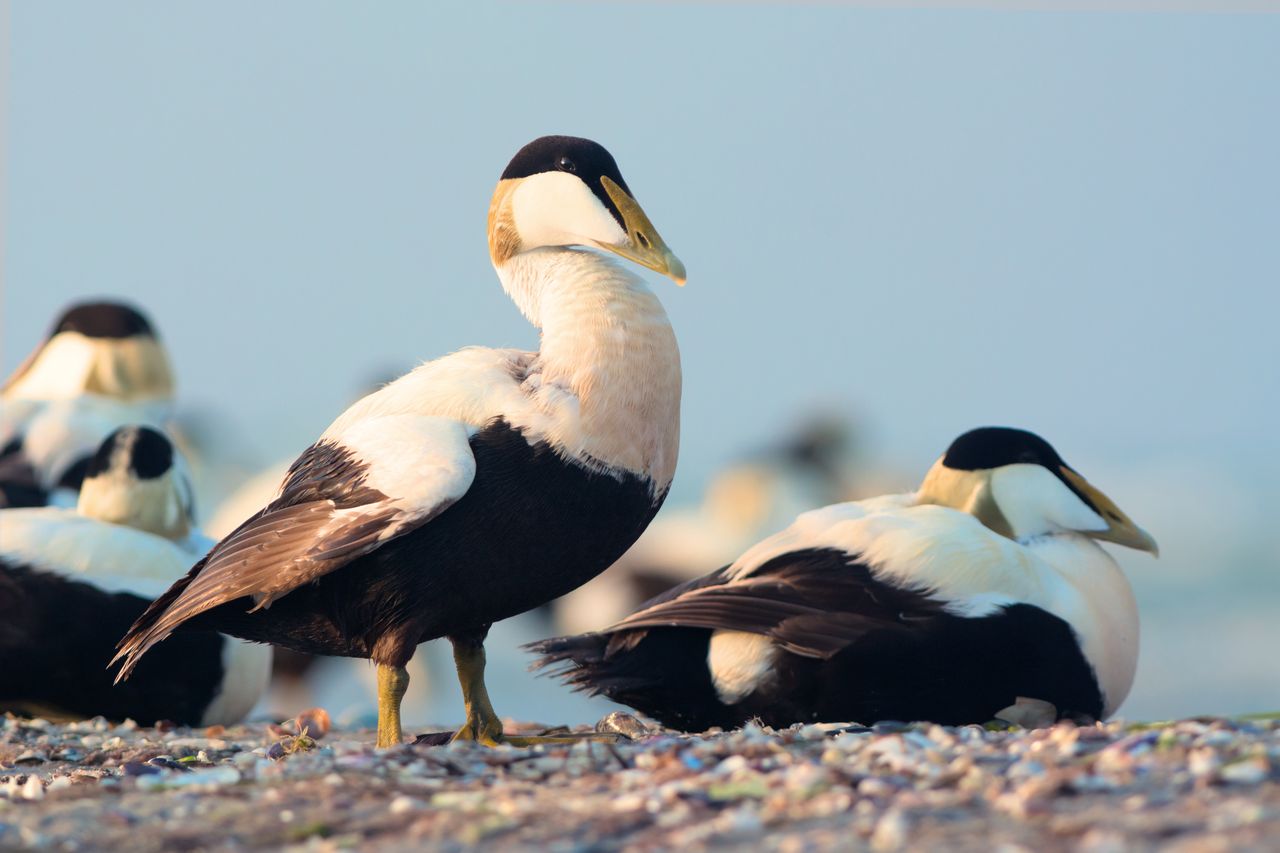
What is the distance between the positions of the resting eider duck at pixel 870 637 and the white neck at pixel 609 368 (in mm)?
969

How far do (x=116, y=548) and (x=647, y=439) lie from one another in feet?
10.4

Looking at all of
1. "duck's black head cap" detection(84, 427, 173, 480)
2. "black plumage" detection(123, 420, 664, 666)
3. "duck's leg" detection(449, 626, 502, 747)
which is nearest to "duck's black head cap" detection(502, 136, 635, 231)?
"black plumage" detection(123, 420, 664, 666)

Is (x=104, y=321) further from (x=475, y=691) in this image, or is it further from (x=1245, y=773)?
(x=1245, y=773)

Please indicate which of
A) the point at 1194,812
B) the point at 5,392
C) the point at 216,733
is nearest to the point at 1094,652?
the point at 1194,812

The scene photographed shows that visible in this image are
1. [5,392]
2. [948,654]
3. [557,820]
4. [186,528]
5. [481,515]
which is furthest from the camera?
[5,392]

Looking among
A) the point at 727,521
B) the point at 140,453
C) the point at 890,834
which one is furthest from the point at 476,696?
the point at 727,521

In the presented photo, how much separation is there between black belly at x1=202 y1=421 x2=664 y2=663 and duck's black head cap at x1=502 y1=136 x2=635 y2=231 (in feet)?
2.63

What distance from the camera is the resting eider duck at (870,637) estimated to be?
561 centimetres

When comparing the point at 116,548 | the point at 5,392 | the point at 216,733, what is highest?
the point at 5,392

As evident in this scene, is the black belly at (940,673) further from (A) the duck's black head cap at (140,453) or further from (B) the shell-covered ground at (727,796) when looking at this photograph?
(A) the duck's black head cap at (140,453)

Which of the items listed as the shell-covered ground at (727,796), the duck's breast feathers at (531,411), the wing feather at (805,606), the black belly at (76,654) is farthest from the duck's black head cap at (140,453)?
the shell-covered ground at (727,796)

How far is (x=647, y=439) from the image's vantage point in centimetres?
482

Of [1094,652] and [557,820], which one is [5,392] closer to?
[1094,652]

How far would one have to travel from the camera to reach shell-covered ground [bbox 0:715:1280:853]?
323 centimetres
